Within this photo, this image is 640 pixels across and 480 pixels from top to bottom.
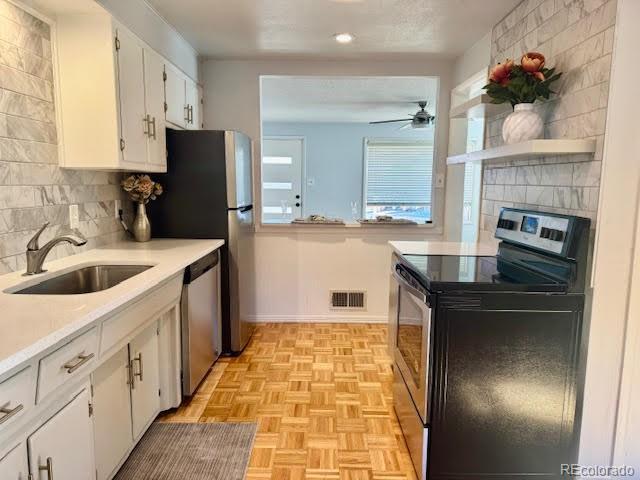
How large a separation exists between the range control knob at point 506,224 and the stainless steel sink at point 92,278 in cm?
181

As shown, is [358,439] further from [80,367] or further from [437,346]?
[80,367]

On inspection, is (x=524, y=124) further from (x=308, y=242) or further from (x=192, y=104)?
(x=192, y=104)

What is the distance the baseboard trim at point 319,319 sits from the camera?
12.6 feet

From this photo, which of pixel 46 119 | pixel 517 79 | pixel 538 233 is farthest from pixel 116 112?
pixel 538 233

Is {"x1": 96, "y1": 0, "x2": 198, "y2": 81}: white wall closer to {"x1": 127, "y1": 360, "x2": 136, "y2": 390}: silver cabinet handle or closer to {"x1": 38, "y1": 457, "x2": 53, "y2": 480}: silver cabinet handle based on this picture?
{"x1": 127, "y1": 360, "x2": 136, "y2": 390}: silver cabinet handle

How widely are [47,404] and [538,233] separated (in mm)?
1952

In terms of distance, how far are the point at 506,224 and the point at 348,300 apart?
1887 mm

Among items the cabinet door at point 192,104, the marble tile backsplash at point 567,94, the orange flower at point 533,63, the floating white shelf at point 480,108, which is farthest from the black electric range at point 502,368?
the cabinet door at point 192,104

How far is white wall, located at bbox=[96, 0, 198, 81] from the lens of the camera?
7.27 feet

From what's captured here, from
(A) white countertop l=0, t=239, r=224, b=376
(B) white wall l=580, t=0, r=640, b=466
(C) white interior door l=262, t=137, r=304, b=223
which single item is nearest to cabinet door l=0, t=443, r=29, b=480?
(A) white countertop l=0, t=239, r=224, b=376

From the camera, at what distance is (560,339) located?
1.61 m

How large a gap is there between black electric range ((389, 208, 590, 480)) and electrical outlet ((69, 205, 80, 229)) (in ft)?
5.73

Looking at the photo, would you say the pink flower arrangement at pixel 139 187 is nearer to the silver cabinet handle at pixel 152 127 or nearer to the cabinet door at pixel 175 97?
the silver cabinet handle at pixel 152 127

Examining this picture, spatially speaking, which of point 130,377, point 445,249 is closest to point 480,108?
point 445,249
